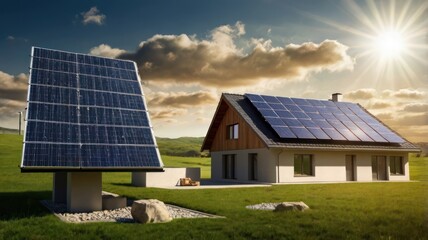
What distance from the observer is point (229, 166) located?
1531 inches

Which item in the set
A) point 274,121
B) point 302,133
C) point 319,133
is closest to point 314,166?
point 319,133

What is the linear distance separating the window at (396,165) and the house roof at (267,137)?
147 centimetres

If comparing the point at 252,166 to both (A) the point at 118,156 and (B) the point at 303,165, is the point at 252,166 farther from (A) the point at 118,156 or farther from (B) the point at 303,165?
(A) the point at 118,156

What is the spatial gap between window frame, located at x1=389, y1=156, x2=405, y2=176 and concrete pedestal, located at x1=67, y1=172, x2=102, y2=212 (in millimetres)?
31902

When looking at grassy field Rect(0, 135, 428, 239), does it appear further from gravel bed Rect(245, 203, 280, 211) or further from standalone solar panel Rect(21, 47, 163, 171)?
standalone solar panel Rect(21, 47, 163, 171)

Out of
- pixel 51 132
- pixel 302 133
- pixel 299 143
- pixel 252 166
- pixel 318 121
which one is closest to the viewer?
pixel 51 132

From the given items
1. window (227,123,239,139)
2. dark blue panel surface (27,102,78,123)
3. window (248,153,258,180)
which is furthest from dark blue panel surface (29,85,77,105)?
window (227,123,239,139)

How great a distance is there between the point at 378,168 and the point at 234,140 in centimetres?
1376

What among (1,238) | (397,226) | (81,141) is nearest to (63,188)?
(81,141)

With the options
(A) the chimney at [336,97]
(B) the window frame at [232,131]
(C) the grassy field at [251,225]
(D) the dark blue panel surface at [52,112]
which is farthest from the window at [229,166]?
(D) the dark blue panel surface at [52,112]

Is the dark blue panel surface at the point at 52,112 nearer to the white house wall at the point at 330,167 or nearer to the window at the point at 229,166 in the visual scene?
the white house wall at the point at 330,167

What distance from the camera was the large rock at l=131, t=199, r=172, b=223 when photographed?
44.2 feet

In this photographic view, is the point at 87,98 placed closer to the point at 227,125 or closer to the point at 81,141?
the point at 81,141

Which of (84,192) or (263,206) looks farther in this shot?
(263,206)
